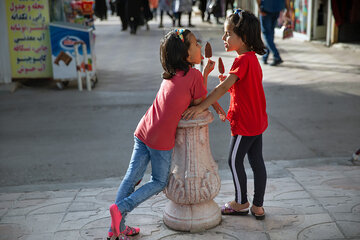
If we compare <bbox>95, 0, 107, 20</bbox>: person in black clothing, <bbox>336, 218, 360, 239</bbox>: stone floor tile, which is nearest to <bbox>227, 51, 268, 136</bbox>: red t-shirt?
<bbox>336, 218, 360, 239</bbox>: stone floor tile

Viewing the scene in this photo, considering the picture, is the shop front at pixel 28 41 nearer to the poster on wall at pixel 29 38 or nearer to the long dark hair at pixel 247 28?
the poster on wall at pixel 29 38

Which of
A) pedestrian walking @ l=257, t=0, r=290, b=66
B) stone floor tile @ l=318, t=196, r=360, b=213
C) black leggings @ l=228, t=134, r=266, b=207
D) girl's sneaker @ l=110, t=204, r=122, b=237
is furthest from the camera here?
pedestrian walking @ l=257, t=0, r=290, b=66

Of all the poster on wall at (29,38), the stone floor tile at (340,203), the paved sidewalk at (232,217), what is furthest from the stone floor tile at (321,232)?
the poster on wall at (29,38)

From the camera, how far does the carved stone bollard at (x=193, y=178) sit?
313cm

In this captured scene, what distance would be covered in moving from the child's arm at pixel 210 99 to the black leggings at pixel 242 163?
343 millimetres

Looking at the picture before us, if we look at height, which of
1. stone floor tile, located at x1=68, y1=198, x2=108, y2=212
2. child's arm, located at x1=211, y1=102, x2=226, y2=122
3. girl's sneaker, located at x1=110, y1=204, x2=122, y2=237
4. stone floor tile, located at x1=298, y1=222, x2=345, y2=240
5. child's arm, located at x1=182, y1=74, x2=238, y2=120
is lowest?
stone floor tile, located at x1=68, y1=198, x2=108, y2=212

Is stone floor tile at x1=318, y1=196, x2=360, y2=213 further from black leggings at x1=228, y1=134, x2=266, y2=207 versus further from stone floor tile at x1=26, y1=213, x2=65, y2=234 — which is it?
stone floor tile at x1=26, y1=213, x2=65, y2=234

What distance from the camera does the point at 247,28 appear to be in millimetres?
3117

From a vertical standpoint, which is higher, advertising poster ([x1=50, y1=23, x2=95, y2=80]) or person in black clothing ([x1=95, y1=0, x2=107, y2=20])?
person in black clothing ([x1=95, y1=0, x2=107, y2=20])

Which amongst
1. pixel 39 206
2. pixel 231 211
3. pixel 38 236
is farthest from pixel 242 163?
pixel 39 206

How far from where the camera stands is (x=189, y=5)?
16.3m

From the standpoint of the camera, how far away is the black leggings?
10.7 ft

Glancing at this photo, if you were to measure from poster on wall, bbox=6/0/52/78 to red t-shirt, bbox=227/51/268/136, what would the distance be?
5.86 m

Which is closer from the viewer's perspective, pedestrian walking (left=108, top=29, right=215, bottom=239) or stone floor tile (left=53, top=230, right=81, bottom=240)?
pedestrian walking (left=108, top=29, right=215, bottom=239)
